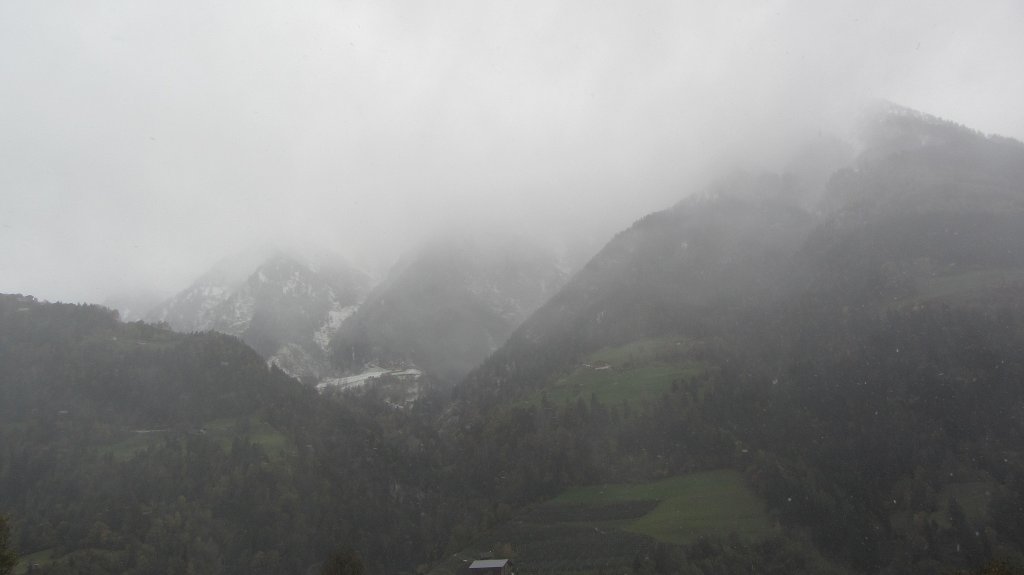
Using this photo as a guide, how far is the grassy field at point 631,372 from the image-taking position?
131 metres

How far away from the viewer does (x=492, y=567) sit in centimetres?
8606

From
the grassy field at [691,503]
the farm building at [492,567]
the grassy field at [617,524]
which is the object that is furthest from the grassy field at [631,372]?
the farm building at [492,567]

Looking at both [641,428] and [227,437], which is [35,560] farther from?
[641,428]

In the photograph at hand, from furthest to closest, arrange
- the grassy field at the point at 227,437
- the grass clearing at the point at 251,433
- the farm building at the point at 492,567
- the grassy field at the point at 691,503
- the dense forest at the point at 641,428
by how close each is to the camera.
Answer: the grass clearing at the point at 251,433 → the grassy field at the point at 227,437 → the grassy field at the point at 691,503 → the farm building at the point at 492,567 → the dense forest at the point at 641,428

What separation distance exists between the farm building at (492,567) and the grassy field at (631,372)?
159 feet

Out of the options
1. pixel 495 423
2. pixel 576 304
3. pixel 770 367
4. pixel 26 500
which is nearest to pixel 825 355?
pixel 770 367

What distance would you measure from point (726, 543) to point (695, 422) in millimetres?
32899

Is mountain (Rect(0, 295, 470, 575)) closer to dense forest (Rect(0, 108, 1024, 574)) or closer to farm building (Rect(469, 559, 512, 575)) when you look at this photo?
dense forest (Rect(0, 108, 1024, 574))

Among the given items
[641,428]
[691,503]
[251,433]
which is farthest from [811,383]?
[251,433]

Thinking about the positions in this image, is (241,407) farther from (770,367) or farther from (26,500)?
(770,367)

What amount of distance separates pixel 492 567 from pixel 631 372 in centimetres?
6512

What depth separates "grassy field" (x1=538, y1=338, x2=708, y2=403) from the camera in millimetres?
131300

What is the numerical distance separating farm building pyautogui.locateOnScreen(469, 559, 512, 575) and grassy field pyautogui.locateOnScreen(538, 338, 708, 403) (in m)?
48.6

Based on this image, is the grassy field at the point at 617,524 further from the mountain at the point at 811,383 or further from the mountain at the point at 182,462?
the mountain at the point at 182,462
